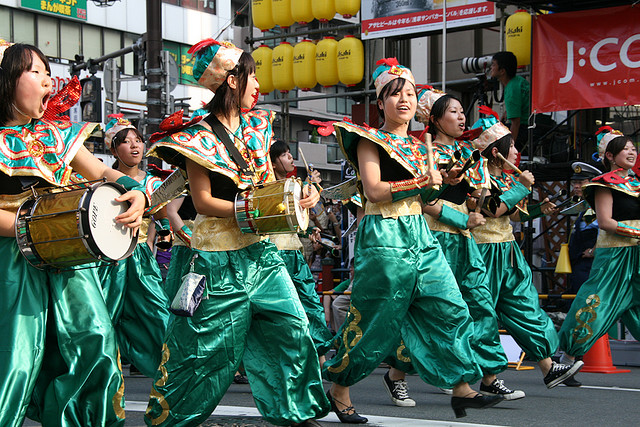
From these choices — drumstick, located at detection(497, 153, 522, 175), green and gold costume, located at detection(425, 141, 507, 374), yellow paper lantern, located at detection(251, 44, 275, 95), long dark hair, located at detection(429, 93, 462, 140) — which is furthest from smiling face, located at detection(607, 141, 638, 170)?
yellow paper lantern, located at detection(251, 44, 275, 95)

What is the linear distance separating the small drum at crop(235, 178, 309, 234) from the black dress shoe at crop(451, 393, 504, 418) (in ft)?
5.51

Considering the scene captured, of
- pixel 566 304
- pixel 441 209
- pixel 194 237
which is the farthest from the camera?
pixel 566 304

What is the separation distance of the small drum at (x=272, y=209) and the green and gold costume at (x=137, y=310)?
8.64 feet

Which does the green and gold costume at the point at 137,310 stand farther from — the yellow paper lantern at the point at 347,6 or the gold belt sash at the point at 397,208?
the yellow paper lantern at the point at 347,6

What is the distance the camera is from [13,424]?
3.78 meters

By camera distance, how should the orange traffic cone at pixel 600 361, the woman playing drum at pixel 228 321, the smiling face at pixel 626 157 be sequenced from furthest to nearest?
the orange traffic cone at pixel 600 361, the smiling face at pixel 626 157, the woman playing drum at pixel 228 321

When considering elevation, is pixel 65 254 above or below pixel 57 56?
below

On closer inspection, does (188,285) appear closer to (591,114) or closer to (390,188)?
(390,188)

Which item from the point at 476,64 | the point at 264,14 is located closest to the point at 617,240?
the point at 476,64

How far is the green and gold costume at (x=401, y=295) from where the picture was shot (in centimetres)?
556

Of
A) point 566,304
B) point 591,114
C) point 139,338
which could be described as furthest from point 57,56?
point 139,338

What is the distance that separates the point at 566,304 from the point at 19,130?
29.0ft

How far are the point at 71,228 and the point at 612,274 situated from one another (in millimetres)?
5386

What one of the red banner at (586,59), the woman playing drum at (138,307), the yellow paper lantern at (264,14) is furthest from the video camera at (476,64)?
the woman playing drum at (138,307)
